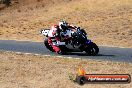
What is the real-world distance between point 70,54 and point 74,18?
51.8 ft

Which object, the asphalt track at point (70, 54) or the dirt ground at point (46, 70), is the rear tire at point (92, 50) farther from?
the dirt ground at point (46, 70)

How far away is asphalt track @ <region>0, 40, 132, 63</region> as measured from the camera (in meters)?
23.6

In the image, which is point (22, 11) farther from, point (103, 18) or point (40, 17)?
point (103, 18)

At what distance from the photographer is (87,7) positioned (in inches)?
1672

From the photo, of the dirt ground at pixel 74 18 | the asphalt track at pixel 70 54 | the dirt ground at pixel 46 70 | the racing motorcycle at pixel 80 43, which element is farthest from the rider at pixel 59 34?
the dirt ground at pixel 74 18

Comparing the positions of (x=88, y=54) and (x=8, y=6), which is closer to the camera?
(x=88, y=54)

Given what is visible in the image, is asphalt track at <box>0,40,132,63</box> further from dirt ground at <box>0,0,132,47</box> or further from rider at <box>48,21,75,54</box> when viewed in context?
dirt ground at <box>0,0,132,47</box>

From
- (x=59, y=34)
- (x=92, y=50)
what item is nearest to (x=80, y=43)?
(x=92, y=50)

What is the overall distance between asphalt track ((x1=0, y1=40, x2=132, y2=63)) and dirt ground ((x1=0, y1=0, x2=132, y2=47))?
7.63 ft

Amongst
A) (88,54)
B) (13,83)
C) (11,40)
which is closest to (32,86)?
(13,83)

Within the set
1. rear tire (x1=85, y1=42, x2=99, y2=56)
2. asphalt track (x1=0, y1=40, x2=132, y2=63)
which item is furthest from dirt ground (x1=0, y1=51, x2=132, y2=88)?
rear tire (x1=85, y1=42, x2=99, y2=56)

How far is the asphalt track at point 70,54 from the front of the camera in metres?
23.6

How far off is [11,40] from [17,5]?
1650 centimetres

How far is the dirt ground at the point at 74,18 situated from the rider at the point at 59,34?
199 inches
